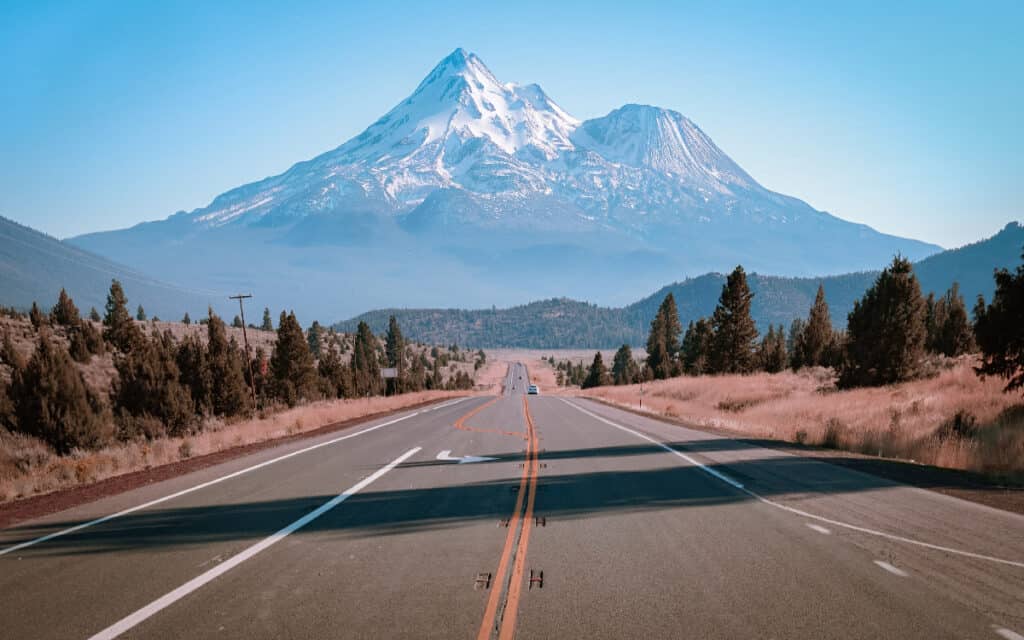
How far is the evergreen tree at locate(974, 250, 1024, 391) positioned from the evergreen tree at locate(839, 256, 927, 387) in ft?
58.0

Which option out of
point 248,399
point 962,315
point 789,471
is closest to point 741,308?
point 962,315

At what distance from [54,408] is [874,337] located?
40408 mm

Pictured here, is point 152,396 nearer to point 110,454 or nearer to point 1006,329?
point 110,454

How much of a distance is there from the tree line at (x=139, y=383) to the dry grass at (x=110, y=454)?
161 centimetres

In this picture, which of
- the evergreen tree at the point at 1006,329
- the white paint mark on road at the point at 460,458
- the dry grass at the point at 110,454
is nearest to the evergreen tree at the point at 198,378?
the dry grass at the point at 110,454

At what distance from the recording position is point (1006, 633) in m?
4.68

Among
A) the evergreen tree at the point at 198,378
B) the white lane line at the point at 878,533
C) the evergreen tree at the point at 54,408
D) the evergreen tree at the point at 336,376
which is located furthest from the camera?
the evergreen tree at the point at 336,376

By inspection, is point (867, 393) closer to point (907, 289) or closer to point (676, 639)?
point (907, 289)

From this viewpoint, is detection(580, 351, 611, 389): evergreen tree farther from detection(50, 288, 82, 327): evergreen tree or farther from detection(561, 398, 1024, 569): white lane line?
detection(561, 398, 1024, 569): white lane line

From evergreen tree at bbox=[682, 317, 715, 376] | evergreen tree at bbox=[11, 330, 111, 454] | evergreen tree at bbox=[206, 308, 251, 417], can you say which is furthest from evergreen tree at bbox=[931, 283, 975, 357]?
evergreen tree at bbox=[11, 330, 111, 454]

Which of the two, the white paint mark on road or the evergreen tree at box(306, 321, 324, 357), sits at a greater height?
the evergreen tree at box(306, 321, 324, 357)

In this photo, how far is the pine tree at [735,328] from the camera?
187ft

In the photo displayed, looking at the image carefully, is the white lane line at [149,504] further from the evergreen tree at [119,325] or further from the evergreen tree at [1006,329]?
the evergreen tree at [119,325]

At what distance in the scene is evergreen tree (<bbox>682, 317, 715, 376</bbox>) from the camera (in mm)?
69250
